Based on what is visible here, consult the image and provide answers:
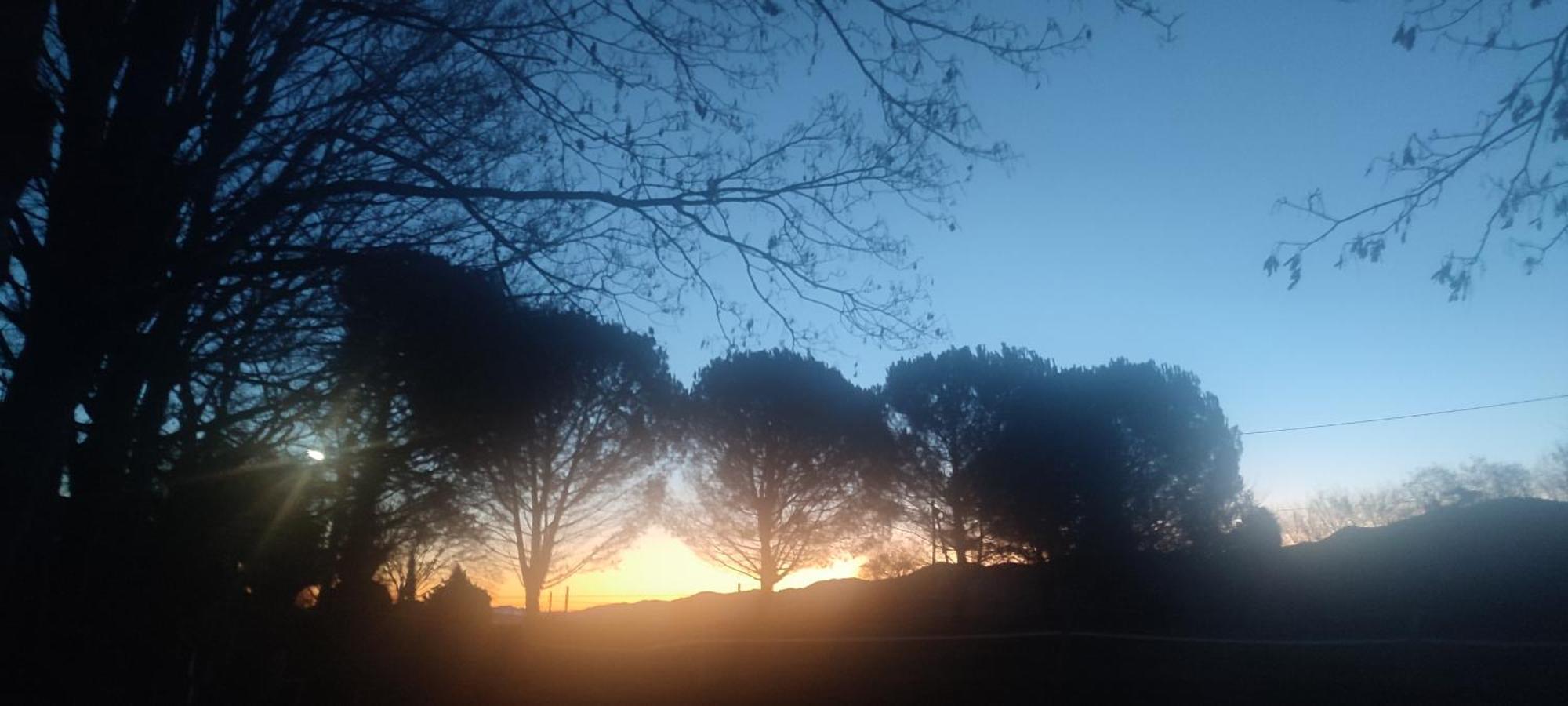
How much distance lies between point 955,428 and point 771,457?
5.99 metres

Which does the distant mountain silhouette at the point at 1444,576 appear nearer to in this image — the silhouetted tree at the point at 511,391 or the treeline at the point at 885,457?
the treeline at the point at 885,457

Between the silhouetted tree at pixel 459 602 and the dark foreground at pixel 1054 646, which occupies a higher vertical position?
the silhouetted tree at pixel 459 602

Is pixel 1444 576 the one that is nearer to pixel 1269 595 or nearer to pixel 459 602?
pixel 1269 595

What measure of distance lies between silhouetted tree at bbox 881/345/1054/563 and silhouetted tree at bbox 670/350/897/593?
112 inches

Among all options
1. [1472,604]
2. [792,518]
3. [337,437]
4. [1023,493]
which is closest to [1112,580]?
[1023,493]

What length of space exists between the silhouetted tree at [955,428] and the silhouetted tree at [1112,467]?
664 millimetres

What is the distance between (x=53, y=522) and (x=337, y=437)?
5508 millimetres

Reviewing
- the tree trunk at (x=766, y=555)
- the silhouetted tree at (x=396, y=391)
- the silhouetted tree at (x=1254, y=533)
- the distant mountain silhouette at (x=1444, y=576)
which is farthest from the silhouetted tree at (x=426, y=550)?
the silhouetted tree at (x=1254, y=533)

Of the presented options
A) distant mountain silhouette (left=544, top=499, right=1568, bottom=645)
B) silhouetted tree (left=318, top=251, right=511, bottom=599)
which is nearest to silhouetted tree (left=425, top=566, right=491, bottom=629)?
silhouetted tree (left=318, top=251, right=511, bottom=599)

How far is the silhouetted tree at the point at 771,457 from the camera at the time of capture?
26.2 meters

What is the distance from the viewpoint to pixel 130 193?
15.7 ft

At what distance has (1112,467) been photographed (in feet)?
88.2

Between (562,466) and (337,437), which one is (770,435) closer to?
(562,466)

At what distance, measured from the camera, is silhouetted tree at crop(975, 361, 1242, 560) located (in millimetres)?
26562
